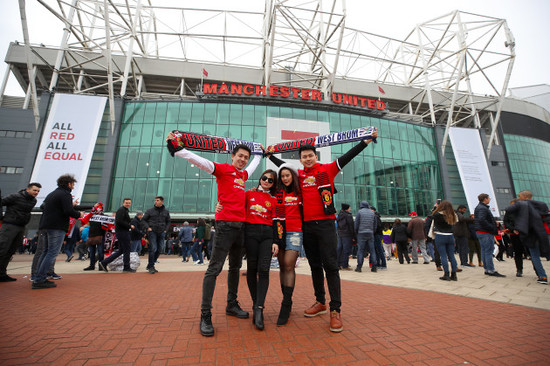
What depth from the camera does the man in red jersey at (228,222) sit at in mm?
2812

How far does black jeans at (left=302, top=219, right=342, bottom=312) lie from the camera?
2869mm

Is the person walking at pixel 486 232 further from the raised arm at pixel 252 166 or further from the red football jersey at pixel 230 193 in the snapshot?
the red football jersey at pixel 230 193

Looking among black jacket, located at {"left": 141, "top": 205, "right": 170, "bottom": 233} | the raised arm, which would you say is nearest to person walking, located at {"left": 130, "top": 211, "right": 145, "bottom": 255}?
black jacket, located at {"left": 141, "top": 205, "right": 170, "bottom": 233}

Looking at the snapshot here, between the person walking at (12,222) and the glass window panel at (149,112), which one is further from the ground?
the glass window panel at (149,112)

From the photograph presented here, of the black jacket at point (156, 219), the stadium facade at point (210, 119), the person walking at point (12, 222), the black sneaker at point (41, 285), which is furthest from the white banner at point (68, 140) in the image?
the black sneaker at point (41, 285)

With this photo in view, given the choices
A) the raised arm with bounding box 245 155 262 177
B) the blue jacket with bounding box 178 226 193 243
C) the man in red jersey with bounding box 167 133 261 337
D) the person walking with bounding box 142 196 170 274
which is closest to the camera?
the man in red jersey with bounding box 167 133 261 337

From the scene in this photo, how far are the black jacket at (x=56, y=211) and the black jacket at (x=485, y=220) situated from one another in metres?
9.93

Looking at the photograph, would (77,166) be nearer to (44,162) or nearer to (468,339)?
(44,162)

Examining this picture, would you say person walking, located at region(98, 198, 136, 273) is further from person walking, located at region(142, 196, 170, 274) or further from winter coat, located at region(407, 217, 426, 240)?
winter coat, located at region(407, 217, 426, 240)

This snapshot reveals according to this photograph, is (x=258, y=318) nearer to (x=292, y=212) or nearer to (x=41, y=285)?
(x=292, y=212)

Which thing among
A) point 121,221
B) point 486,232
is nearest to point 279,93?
point 121,221

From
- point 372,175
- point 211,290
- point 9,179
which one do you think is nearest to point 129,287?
point 211,290

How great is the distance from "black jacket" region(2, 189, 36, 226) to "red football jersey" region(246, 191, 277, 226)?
208 inches

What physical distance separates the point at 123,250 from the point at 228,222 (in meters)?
5.65
